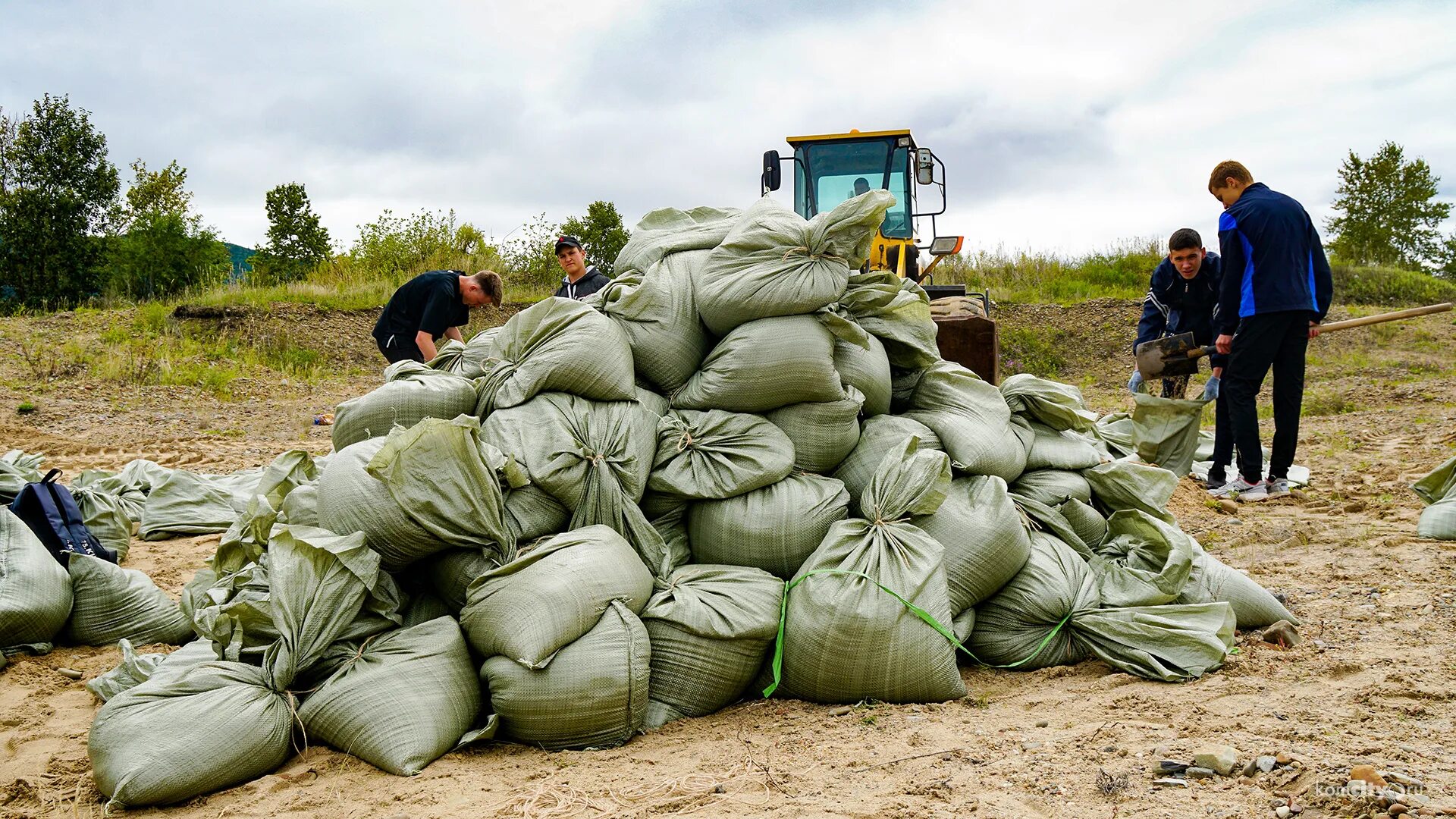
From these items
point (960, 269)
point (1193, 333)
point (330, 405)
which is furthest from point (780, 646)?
point (960, 269)

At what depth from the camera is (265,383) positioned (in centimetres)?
1025

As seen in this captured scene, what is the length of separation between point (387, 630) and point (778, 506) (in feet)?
3.62

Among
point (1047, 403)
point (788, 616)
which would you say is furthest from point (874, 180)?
point (788, 616)

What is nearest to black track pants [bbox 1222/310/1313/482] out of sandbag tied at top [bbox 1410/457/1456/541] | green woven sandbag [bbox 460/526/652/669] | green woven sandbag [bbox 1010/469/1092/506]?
sandbag tied at top [bbox 1410/457/1456/541]

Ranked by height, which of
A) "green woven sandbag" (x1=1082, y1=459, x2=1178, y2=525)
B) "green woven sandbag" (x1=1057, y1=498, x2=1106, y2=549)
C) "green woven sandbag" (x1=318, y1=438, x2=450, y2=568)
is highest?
"green woven sandbag" (x1=318, y1=438, x2=450, y2=568)

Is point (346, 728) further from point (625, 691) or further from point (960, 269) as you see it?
point (960, 269)

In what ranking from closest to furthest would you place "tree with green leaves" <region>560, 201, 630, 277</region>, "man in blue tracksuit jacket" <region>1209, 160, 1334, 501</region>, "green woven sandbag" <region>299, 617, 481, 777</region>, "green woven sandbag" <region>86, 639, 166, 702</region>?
"green woven sandbag" <region>299, 617, 481, 777</region>, "green woven sandbag" <region>86, 639, 166, 702</region>, "man in blue tracksuit jacket" <region>1209, 160, 1334, 501</region>, "tree with green leaves" <region>560, 201, 630, 277</region>

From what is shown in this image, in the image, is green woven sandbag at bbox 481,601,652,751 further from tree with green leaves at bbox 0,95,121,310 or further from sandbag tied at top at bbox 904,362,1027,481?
tree with green leaves at bbox 0,95,121,310

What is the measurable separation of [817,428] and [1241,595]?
1419mm

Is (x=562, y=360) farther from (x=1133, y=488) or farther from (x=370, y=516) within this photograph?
(x=1133, y=488)

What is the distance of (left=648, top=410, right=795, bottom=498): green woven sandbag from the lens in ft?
8.95

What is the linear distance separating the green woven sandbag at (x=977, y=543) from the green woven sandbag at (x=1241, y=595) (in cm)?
58

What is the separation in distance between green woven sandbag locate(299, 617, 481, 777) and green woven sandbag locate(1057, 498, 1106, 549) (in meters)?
2.01

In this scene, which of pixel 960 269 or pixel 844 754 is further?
pixel 960 269
